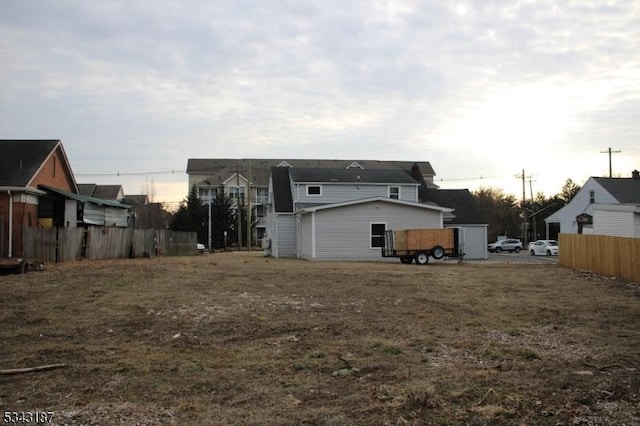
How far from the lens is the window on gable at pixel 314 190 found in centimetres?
3891

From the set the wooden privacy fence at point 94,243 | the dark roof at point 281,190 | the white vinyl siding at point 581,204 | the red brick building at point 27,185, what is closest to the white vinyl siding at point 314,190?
the dark roof at point 281,190

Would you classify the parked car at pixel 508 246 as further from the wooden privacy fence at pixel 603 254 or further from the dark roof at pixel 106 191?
the dark roof at pixel 106 191

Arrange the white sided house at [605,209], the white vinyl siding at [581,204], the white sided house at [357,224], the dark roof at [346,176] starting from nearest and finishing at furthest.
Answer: the white sided house at [605,209] → the white sided house at [357,224] → the dark roof at [346,176] → the white vinyl siding at [581,204]

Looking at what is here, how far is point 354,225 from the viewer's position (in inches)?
1320

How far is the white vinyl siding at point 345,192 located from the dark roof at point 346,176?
391 millimetres

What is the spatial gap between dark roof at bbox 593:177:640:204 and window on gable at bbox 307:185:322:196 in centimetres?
2346

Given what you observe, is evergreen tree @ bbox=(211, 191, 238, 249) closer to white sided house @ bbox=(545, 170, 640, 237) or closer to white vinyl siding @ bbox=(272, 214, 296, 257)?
white vinyl siding @ bbox=(272, 214, 296, 257)

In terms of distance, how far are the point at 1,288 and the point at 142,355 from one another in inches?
336

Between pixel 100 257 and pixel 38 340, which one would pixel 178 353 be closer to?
pixel 38 340

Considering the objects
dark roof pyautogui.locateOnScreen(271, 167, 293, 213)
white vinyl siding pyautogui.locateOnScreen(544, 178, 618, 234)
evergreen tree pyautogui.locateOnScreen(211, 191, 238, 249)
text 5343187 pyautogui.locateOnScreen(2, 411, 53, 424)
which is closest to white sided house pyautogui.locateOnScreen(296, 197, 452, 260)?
dark roof pyautogui.locateOnScreen(271, 167, 293, 213)

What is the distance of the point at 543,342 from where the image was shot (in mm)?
8914

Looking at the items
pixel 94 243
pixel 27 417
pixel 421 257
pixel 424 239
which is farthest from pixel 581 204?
pixel 27 417

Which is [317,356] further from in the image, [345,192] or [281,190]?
[281,190]

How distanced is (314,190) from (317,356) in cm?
3114
